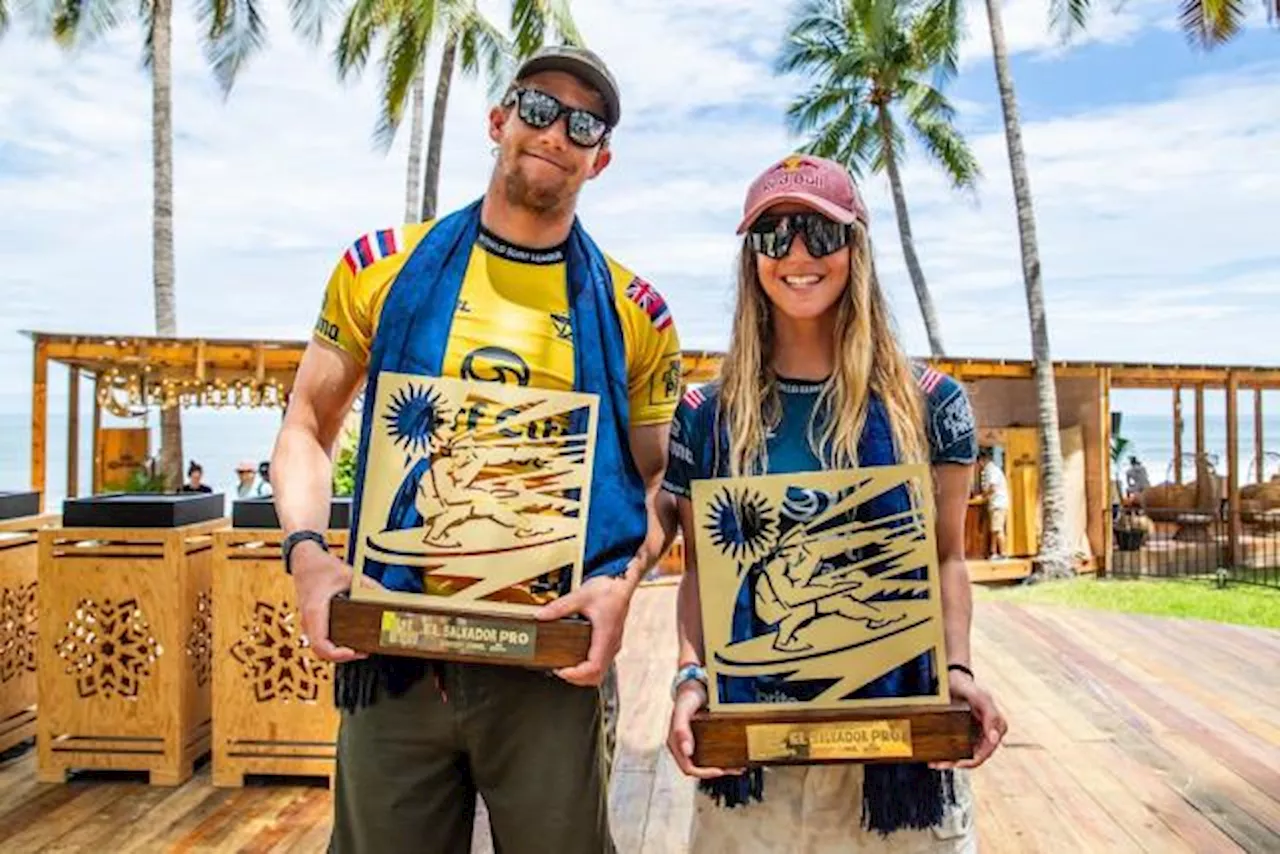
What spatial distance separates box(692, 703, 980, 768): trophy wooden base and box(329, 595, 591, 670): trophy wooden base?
0.26 metres

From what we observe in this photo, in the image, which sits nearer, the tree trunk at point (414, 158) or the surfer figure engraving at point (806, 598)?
the surfer figure engraving at point (806, 598)

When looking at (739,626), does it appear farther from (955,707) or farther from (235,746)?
(235,746)

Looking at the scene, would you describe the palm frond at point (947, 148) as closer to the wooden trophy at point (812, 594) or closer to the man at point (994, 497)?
the man at point (994, 497)

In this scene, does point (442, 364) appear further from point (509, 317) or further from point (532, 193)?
point (532, 193)

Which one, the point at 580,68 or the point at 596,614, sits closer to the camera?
the point at 596,614

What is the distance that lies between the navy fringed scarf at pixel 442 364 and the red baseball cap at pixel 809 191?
0.94 feet

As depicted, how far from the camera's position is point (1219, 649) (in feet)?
22.1

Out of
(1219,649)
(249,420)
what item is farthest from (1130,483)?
(249,420)

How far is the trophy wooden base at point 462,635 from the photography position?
1.54m

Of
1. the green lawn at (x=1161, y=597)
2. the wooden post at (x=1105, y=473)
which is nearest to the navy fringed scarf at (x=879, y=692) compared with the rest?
the green lawn at (x=1161, y=597)

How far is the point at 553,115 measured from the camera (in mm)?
1711

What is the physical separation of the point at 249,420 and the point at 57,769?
162m

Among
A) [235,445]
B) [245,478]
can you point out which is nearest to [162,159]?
[245,478]

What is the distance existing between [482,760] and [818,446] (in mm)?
724
